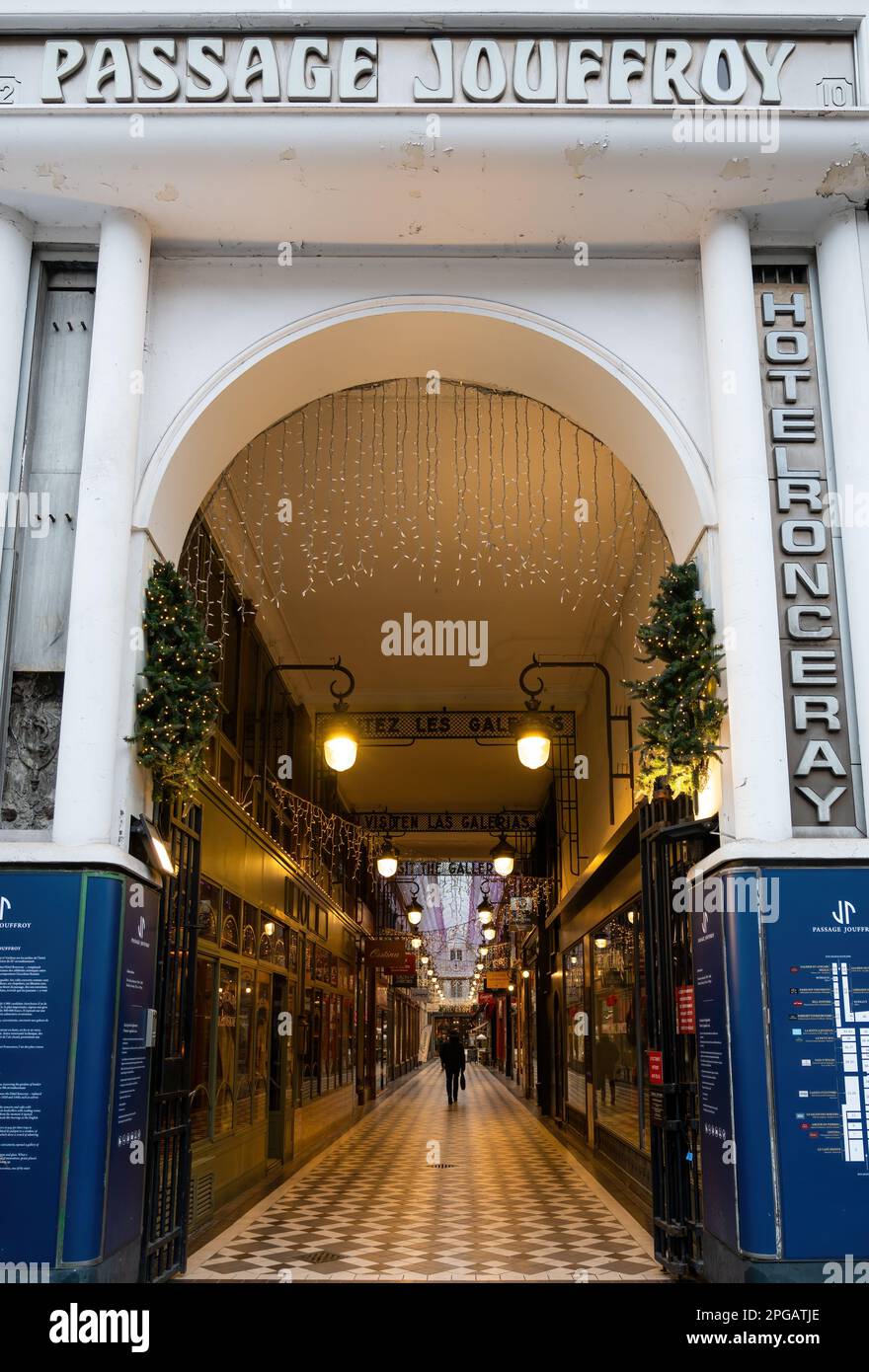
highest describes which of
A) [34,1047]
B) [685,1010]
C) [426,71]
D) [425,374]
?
[426,71]

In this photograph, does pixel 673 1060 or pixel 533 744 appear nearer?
pixel 673 1060

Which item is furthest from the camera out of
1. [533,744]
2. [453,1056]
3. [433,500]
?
[453,1056]

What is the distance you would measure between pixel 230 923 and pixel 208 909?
0.95 meters

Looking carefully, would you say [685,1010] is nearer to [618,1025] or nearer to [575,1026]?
[618,1025]

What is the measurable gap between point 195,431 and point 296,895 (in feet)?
27.3

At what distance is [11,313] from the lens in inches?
220

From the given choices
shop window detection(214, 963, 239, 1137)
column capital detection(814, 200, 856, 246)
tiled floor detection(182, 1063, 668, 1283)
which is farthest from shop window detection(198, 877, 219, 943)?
column capital detection(814, 200, 856, 246)

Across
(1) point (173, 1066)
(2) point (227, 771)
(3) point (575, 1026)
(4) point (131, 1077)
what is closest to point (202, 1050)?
(2) point (227, 771)

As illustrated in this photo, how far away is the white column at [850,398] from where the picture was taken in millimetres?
5246

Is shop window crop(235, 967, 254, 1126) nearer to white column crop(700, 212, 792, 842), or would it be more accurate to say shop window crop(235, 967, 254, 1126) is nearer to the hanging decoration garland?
the hanging decoration garland

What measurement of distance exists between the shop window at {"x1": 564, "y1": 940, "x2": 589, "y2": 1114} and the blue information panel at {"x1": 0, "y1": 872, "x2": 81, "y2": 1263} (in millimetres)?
9912

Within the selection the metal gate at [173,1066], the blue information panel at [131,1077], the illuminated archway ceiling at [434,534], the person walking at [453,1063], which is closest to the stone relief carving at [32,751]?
the blue information panel at [131,1077]

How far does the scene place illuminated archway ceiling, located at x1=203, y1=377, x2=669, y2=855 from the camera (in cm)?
802

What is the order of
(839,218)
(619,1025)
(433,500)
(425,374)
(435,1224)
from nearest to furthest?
(839,218) < (425,374) < (435,1224) < (433,500) < (619,1025)
